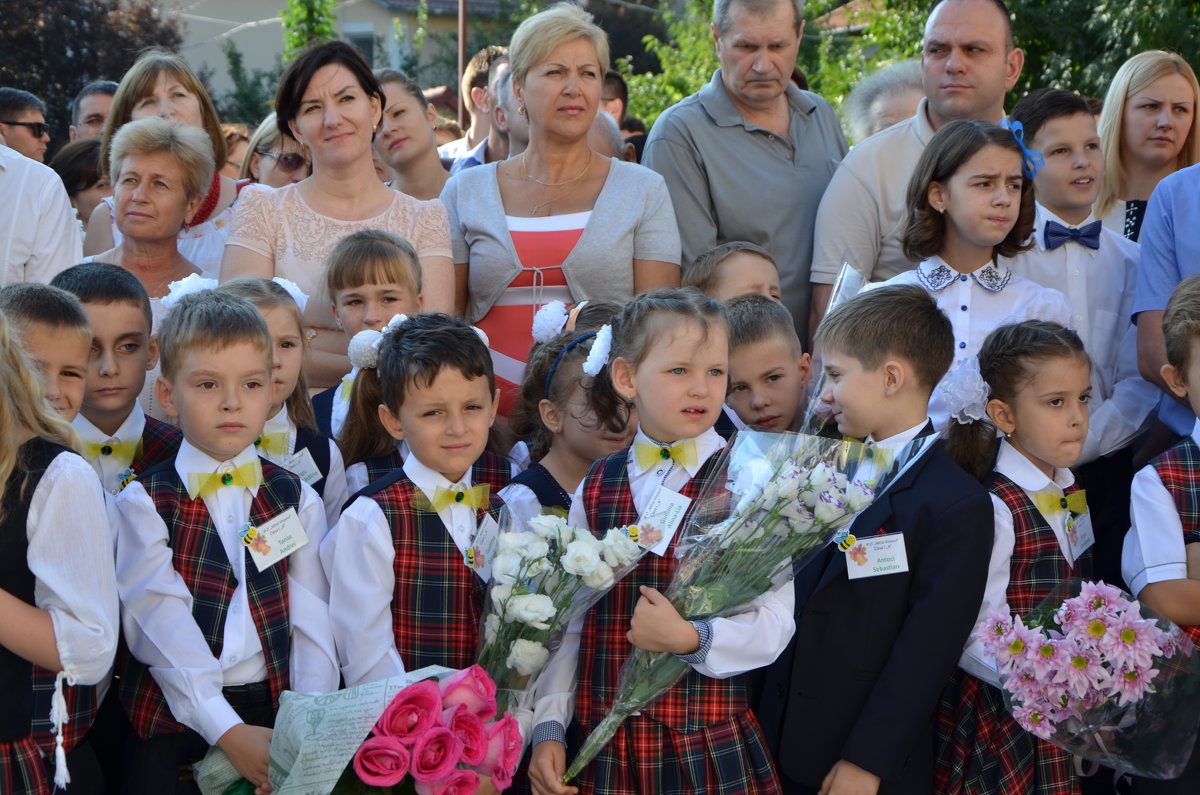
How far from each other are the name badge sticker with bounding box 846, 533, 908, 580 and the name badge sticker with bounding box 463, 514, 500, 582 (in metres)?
0.92

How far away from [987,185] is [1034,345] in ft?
2.29

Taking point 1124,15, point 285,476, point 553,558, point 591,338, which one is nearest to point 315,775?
point 553,558

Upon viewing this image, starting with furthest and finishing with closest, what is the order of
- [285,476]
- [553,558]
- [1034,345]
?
[1034,345]
[285,476]
[553,558]

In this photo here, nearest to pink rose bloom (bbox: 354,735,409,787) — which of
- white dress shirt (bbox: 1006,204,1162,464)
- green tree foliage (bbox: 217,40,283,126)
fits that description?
white dress shirt (bbox: 1006,204,1162,464)

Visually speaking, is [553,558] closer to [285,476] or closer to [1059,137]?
[285,476]

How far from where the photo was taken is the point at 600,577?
270 centimetres

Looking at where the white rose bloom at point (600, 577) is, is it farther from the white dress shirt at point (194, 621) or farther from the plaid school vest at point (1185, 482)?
the plaid school vest at point (1185, 482)

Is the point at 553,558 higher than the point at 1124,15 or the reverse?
the reverse

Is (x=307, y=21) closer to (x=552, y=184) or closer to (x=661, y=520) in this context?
(x=552, y=184)

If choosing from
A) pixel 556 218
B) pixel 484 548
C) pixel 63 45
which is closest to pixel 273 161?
pixel 556 218

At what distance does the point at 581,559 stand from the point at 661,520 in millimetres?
374

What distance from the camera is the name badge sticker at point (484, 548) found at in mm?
2987

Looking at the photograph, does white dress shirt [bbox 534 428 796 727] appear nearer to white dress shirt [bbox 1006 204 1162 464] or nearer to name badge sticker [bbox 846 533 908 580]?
name badge sticker [bbox 846 533 908 580]

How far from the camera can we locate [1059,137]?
15.2ft
